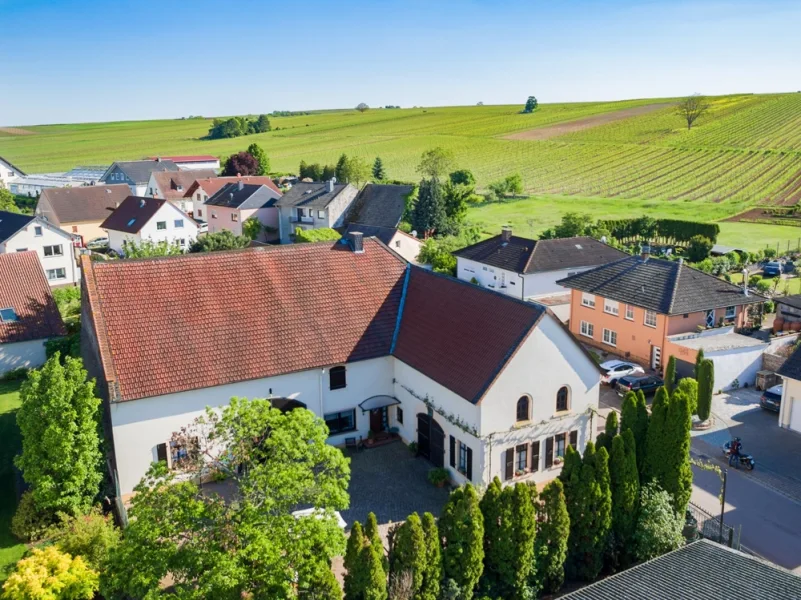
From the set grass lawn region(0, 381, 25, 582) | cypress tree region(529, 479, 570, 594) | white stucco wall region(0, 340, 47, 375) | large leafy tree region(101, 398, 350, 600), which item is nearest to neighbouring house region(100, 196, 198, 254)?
white stucco wall region(0, 340, 47, 375)

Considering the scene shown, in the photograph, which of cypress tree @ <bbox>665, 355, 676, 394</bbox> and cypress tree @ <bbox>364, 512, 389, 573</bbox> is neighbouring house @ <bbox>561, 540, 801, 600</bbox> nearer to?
cypress tree @ <bbox>364, 512, 389, 573</bbox>

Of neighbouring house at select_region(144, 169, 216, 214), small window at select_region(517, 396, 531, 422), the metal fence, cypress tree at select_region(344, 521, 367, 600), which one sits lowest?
the metal fence

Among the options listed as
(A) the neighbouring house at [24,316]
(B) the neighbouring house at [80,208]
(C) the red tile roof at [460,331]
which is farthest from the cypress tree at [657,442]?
(B) the neighbouring house at [80,208]

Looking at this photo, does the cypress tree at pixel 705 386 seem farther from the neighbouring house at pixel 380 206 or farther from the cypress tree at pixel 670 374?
the neighbouring house at pixel 380 206

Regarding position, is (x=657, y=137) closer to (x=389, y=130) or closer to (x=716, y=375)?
(x=389, y=130)

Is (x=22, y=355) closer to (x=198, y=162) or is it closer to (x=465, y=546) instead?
(x=465, y=546)

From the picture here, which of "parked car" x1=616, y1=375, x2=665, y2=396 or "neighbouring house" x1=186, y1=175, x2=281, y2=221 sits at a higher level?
"neighbouring house" x1=186, y1=175, x2=281, y2=221

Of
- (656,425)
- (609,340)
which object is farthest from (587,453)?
(609,340)
